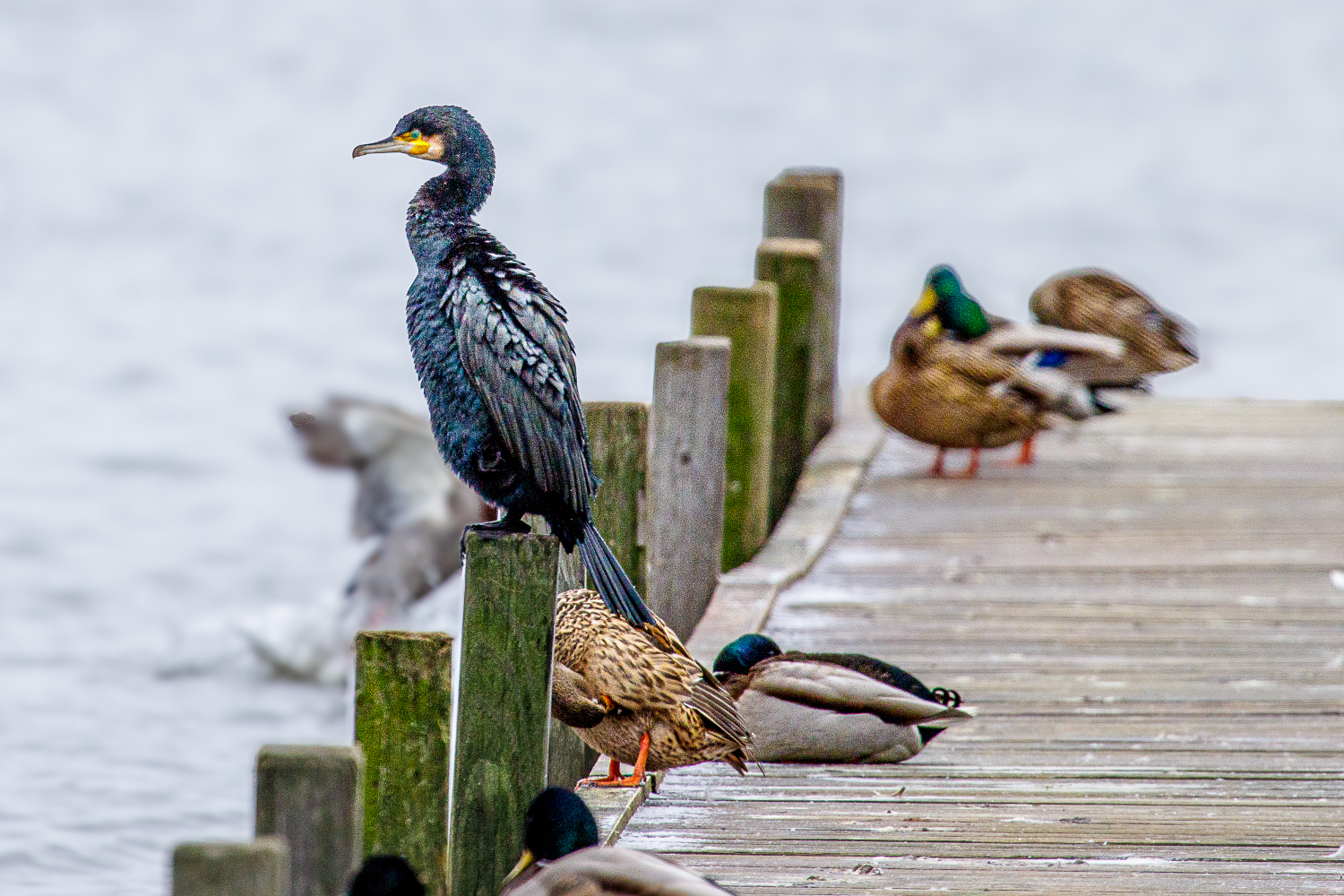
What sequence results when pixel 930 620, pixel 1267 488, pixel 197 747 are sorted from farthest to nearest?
pixel 197 747 < pixel 1267 488 < pixel 930 620

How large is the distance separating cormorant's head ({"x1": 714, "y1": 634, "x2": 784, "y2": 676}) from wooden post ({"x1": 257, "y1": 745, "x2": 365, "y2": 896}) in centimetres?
174

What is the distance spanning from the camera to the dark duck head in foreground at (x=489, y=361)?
11.6 ft

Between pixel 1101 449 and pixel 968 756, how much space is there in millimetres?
3982

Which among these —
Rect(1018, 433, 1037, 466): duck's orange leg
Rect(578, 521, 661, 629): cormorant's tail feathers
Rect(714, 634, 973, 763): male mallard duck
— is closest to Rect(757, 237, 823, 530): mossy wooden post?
Rect(1018, 433, 1037, 466): duck's orange leg

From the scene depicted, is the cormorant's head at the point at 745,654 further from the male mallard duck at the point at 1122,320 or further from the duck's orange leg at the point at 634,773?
the male mallard duck at the point at 1122,320

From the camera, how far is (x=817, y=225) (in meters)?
7.79

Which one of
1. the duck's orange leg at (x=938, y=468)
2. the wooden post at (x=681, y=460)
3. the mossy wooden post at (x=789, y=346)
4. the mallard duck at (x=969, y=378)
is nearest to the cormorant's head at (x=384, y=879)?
the wooden post at (x=681, y=460)

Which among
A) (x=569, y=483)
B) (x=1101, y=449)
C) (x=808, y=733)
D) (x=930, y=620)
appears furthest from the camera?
(x=1101, y=449)

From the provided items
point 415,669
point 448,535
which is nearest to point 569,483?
point 415,669

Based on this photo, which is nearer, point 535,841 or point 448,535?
point 535,841

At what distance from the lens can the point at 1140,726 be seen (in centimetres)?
462

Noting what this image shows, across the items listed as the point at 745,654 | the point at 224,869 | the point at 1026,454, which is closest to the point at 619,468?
the point at 745,654

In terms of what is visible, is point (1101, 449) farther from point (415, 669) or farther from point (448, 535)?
point (415, 669)

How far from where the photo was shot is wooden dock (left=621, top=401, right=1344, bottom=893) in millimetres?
3754
